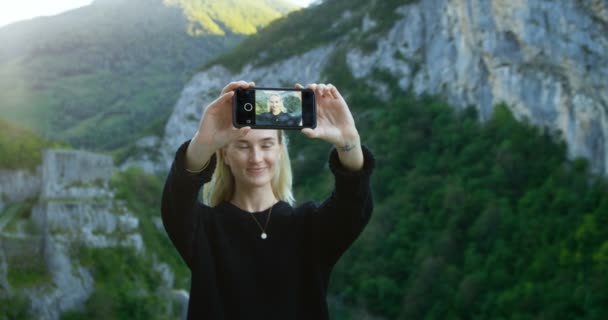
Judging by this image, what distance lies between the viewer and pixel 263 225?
11.4 ft

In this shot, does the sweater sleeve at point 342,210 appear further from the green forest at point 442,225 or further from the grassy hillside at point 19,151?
the grassy hillside at point 19,151

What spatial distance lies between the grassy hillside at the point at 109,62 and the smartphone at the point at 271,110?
70.6m

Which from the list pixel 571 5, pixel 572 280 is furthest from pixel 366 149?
pixel 571 5

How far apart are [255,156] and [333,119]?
1.24 ft

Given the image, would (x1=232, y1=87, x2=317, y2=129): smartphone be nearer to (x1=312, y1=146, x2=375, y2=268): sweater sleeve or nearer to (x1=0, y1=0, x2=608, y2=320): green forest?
(x1=312, y1=146, x2=375, y2=268): sweater sleeve

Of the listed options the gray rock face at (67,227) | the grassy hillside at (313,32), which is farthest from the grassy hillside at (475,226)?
the grassy hillside at (313,32)

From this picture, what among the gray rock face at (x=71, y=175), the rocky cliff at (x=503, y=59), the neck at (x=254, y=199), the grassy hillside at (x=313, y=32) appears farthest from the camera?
the grassy hillside at (x=313, y=32)

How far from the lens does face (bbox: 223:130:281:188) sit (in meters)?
3.47

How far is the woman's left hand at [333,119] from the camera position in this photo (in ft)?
10.5

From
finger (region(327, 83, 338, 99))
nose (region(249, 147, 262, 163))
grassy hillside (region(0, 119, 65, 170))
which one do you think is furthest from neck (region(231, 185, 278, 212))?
grassy hillside (region(0, 119, 65, 170))

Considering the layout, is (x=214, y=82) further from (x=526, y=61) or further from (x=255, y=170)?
(x=255, y=170)

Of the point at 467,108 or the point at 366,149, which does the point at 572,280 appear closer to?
the point at 467,108

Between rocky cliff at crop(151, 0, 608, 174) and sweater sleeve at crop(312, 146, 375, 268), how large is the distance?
36.5m

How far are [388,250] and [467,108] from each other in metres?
11.7
